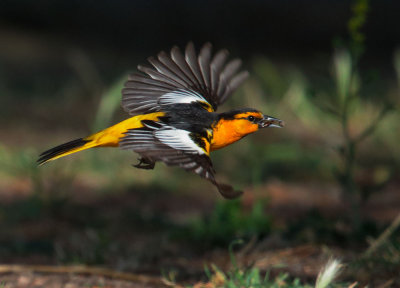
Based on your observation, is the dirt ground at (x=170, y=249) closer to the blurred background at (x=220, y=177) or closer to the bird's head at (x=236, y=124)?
the blurred background at (x=220, y=177)

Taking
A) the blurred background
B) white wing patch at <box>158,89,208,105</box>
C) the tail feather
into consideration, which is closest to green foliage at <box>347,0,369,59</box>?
the blurred background

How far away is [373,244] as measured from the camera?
11.8 ft

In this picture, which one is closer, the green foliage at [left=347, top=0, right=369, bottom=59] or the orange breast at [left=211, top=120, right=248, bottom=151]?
the orange breast at [left=211, top=120, right=248, bottom=151]

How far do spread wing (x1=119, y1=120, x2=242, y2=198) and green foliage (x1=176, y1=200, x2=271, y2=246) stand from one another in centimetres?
→ 144

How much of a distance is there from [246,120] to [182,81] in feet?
2.26

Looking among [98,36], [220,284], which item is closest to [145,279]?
[220,284]

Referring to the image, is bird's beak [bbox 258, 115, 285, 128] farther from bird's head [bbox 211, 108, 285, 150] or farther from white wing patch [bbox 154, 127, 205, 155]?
white wing patch [bbox 154, 127, 205, 155]

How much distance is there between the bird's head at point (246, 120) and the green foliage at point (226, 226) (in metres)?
1.31

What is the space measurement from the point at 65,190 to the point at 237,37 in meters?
9.32

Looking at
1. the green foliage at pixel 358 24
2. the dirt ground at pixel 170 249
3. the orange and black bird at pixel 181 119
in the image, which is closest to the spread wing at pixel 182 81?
the orange and black bird at pixel 181 119

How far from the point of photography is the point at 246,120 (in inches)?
127

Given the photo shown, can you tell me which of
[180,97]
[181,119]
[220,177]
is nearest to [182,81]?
[180,97]

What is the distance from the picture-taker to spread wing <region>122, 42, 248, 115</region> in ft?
12.1

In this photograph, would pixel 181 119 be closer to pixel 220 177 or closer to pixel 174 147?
pixel 174 147
